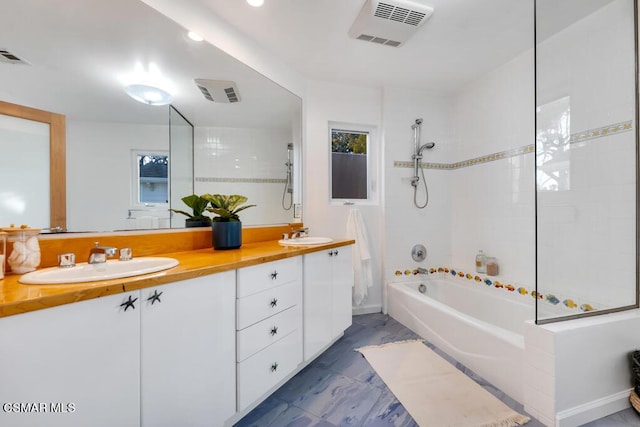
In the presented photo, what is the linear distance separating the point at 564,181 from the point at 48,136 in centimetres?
271

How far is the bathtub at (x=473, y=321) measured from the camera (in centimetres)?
152

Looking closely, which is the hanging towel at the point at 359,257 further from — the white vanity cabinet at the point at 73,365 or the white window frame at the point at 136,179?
the white vanity cabinet at the point at 73,365

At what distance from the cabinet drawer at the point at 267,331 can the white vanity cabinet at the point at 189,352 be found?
0.06 metres

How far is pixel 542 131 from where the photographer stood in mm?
1647

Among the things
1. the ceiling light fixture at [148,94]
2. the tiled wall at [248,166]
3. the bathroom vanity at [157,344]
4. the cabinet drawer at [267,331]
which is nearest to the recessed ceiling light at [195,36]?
the ceiling light fixture at [148,94]

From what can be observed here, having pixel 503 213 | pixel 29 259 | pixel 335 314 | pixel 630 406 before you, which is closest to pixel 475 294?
pixel 503 213

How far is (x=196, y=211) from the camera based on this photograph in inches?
67.7

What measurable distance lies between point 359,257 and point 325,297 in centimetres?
84

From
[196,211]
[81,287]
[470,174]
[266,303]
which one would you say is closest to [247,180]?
[196,211]

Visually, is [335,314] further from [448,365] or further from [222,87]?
[222,87]

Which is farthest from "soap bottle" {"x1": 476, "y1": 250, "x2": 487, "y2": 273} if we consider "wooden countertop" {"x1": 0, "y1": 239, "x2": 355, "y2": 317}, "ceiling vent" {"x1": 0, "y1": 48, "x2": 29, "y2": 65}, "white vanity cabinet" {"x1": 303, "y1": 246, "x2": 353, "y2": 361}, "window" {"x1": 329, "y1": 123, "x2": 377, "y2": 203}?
"ceiling vent" {"x1": 0, "y1": 48, "x2": 29, "y2": 65}

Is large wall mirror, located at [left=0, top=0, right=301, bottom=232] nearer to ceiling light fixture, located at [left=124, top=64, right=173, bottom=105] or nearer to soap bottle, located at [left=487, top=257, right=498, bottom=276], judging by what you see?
ceiling light fixture, located at [left=124, top=64, right=173, bottom=105]

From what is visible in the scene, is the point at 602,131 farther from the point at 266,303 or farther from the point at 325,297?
the point at 266,303

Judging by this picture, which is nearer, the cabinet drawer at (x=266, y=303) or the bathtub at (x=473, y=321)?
the cabinet drawer at (x=266, y=303)
